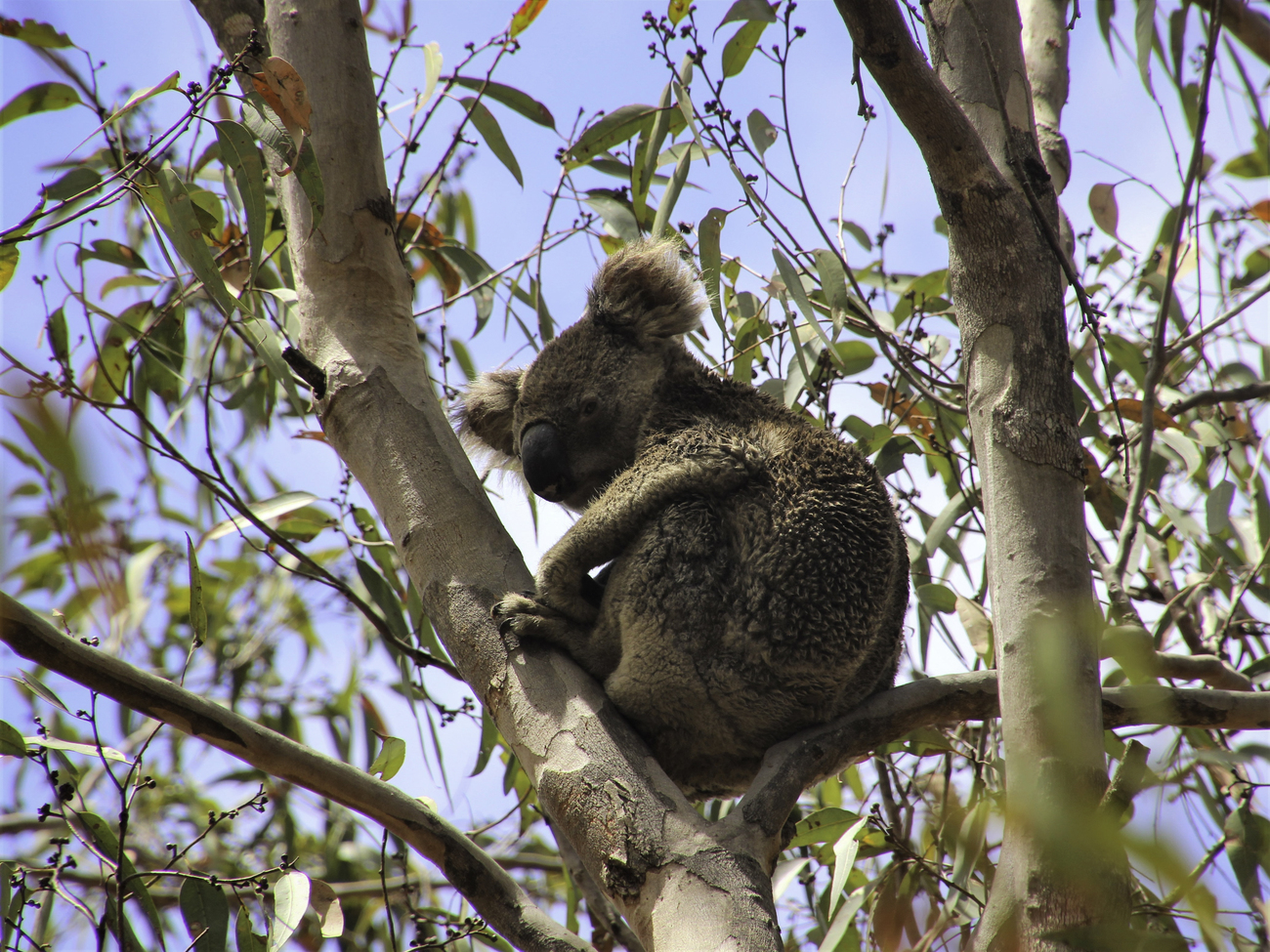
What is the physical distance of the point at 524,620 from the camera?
198 cm

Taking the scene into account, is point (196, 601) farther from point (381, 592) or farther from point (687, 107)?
point (687, 107)

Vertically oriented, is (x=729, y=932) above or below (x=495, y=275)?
below

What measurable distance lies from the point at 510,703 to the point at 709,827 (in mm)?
485

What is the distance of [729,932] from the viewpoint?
54.9 inches

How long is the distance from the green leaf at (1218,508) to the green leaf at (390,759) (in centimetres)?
234

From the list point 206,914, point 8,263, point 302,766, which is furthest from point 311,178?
point 206,914

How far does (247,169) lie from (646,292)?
1.10 m

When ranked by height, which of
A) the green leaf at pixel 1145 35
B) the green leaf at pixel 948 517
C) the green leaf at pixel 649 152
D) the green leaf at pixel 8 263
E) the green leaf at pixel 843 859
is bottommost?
the green leaf at pixel 843 859

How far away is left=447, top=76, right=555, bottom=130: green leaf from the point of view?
10.7ft

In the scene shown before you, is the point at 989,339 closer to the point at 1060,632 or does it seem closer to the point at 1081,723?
the point at 1060,632

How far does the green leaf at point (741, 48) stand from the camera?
283cm

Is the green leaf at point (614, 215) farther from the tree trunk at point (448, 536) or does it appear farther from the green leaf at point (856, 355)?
the tree trunk at point (448, 536)

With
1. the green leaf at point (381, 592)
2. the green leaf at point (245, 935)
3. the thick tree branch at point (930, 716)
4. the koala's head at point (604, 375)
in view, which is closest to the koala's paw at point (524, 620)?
the thick tree branch at point (930, 716)

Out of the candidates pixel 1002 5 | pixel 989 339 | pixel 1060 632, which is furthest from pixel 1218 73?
pixel 1060 632
